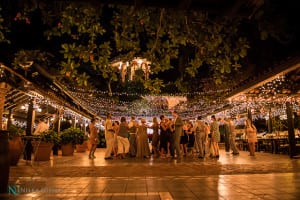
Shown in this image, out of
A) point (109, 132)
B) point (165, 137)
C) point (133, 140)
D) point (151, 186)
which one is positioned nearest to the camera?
point (151, 186)

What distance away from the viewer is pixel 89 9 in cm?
362

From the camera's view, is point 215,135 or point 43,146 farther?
point 215,135

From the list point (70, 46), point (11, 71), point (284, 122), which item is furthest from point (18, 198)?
point (284, 122)

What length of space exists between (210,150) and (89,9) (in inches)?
395

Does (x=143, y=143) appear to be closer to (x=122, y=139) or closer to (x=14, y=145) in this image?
(x=122, y=139)

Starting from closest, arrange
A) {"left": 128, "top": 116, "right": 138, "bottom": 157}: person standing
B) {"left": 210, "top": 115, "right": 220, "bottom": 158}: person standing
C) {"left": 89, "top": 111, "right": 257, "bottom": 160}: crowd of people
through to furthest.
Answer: {"left": 89, "top": 111, "right": 257, "bottom": 160}: crowd of people < {"left": 210, "top": 115, "right": 220, "bottom": 158}: person standing < {"left": 128, "top": 116, "right": 138, "bottom": 157}: person standing

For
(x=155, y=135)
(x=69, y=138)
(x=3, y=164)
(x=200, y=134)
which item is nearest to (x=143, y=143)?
(x=155, y=135)

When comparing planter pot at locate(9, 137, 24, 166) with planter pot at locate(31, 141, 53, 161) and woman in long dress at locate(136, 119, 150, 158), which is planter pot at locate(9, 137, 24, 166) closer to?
planter pot at locate(31, 141, 53, 161)

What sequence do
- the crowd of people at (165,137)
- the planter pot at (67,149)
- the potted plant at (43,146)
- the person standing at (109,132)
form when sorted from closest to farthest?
1. the potted plant at (43,146)
2. the person standing at (109,132)
3. the crowd of people at (165,137)
4. the planter pot at (67,149)

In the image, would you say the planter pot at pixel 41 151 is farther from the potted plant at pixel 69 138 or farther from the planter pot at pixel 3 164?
the planter pot at pixel 3 164

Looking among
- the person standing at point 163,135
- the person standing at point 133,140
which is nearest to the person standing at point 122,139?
the person standing at point 133,140

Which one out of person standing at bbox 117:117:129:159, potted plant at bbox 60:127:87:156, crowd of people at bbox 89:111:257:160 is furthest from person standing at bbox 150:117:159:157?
potted plant at bbox 60:127:87:156

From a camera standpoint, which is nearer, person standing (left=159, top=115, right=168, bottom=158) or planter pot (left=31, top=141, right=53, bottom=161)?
planter pot (left=31, top=141, right=53, bottom=161)

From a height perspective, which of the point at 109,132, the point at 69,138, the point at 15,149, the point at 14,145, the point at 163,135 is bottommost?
the point at 15,149
